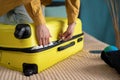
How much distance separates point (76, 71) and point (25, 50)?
0.91ft

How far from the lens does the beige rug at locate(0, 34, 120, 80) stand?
1.03 m

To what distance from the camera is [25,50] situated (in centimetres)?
104

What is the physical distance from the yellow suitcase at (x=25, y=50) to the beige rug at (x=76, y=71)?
0.03 metres

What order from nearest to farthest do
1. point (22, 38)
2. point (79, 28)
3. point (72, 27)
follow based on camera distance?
point (22, 38), point (72, 27), point (79, 28)

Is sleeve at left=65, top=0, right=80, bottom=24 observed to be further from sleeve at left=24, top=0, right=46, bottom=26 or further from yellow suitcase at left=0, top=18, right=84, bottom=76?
sleeve at left=24, top=0, right=46, bottom=26

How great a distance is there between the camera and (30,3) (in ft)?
3.38

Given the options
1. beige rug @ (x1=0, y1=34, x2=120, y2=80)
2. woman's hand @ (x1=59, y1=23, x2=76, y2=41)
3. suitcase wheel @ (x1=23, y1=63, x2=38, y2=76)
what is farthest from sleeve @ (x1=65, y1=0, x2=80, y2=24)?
suitcase wheel @ (x1=23, y1=63, x2=38, y2=76)

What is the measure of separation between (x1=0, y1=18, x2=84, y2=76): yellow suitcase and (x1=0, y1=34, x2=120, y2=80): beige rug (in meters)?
0.03

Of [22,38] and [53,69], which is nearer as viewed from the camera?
[22,38]

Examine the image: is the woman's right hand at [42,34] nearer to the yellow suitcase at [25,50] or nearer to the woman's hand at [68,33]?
the yellow suitcase at [25,50]

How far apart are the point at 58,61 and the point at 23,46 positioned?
27cm

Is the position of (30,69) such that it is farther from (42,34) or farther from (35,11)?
(35,11)

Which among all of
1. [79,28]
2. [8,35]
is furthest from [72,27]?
[8,35]

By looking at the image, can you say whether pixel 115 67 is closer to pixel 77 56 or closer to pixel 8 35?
pixel 77 56
